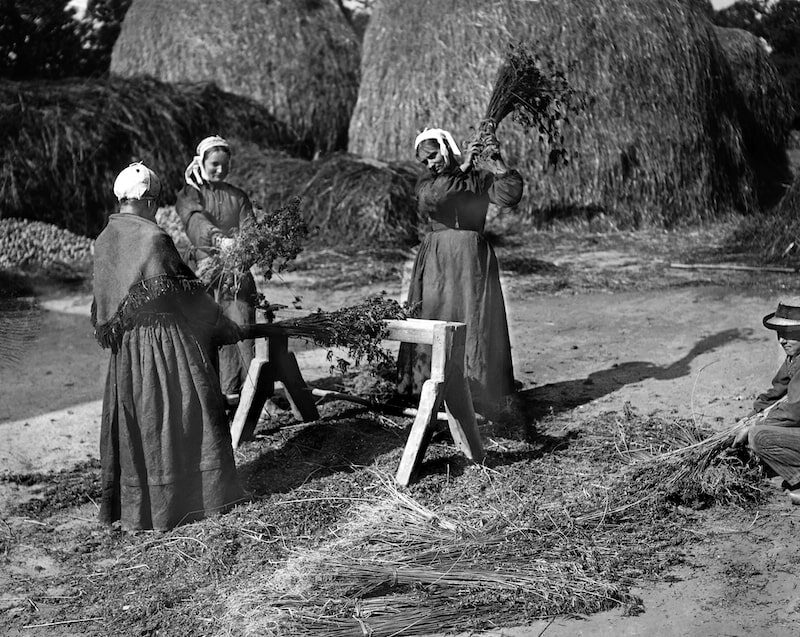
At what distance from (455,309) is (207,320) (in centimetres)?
151

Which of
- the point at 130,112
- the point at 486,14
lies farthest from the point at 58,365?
the point at 486,14

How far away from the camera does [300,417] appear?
5531 mm

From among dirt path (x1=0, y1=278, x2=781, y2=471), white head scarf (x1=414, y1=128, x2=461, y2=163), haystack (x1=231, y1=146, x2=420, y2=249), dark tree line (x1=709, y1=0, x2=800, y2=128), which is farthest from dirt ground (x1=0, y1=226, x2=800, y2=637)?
dark tree line (x1=709, y1=0, x2=800, y2=128)

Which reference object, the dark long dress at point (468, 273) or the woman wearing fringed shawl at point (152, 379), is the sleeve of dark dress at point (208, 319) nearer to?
the woman wearing fringed shawl at point (152, 379)

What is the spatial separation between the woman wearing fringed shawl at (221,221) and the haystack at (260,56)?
312 inches

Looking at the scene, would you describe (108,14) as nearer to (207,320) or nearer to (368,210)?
(368,210)

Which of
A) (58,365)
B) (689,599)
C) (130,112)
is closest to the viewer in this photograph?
(689,599)

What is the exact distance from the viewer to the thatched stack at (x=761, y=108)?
42.6 feet

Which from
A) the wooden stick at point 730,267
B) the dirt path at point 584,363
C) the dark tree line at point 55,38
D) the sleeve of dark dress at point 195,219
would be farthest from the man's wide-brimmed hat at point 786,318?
the dark tree line at point 55,38

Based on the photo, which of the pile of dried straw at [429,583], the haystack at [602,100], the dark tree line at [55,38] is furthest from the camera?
the dark tree line at [55,38]

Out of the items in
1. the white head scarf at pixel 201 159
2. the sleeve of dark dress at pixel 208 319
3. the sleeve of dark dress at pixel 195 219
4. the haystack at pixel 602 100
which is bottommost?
the sleeve of dark dress at pixel 208 319

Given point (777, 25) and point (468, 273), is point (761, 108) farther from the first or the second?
point (468, 273)

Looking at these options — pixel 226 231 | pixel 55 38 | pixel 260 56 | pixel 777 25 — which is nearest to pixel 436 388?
pixel 226 231

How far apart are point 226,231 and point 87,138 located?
20.0ft
